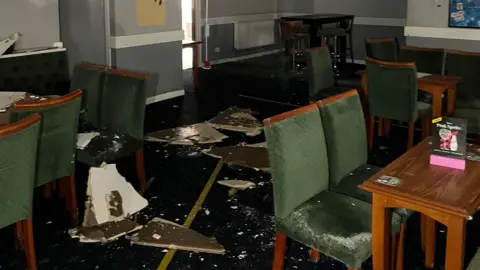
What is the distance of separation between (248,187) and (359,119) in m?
1.40

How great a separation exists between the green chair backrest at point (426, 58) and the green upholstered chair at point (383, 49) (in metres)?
0.29

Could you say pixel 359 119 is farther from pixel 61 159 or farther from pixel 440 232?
pixel 61 159

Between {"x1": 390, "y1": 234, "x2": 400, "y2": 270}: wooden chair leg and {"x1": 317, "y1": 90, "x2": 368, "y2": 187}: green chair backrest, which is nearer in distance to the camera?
{"x1": 390, "y1": 234, "x2": 400, "y2": 270}: wooden chair leg

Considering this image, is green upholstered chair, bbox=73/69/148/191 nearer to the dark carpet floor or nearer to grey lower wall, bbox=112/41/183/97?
the dark carpet floor

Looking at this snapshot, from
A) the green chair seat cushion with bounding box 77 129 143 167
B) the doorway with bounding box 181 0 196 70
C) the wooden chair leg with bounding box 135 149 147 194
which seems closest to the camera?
the green chair seat cushion with bounding box 77 129 143 167

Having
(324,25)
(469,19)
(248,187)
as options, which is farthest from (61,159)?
(324,25)

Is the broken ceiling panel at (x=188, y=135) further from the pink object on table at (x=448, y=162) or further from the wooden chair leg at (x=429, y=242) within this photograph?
the pink object on table at (x=448, y=162)

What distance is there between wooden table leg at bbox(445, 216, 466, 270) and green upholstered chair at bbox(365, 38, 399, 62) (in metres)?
4.00

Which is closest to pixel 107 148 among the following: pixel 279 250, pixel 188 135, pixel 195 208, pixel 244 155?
pixel 195 208

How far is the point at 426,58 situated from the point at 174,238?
334 cm

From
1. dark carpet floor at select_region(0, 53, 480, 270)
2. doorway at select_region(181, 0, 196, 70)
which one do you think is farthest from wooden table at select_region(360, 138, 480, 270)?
doorway at select_region(181, 0, 196, 70)

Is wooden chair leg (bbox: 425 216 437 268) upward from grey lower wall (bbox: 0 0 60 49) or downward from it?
downward

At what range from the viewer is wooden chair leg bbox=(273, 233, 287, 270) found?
2.79 metres

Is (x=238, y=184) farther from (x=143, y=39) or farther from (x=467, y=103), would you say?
(x=143, y=39)
